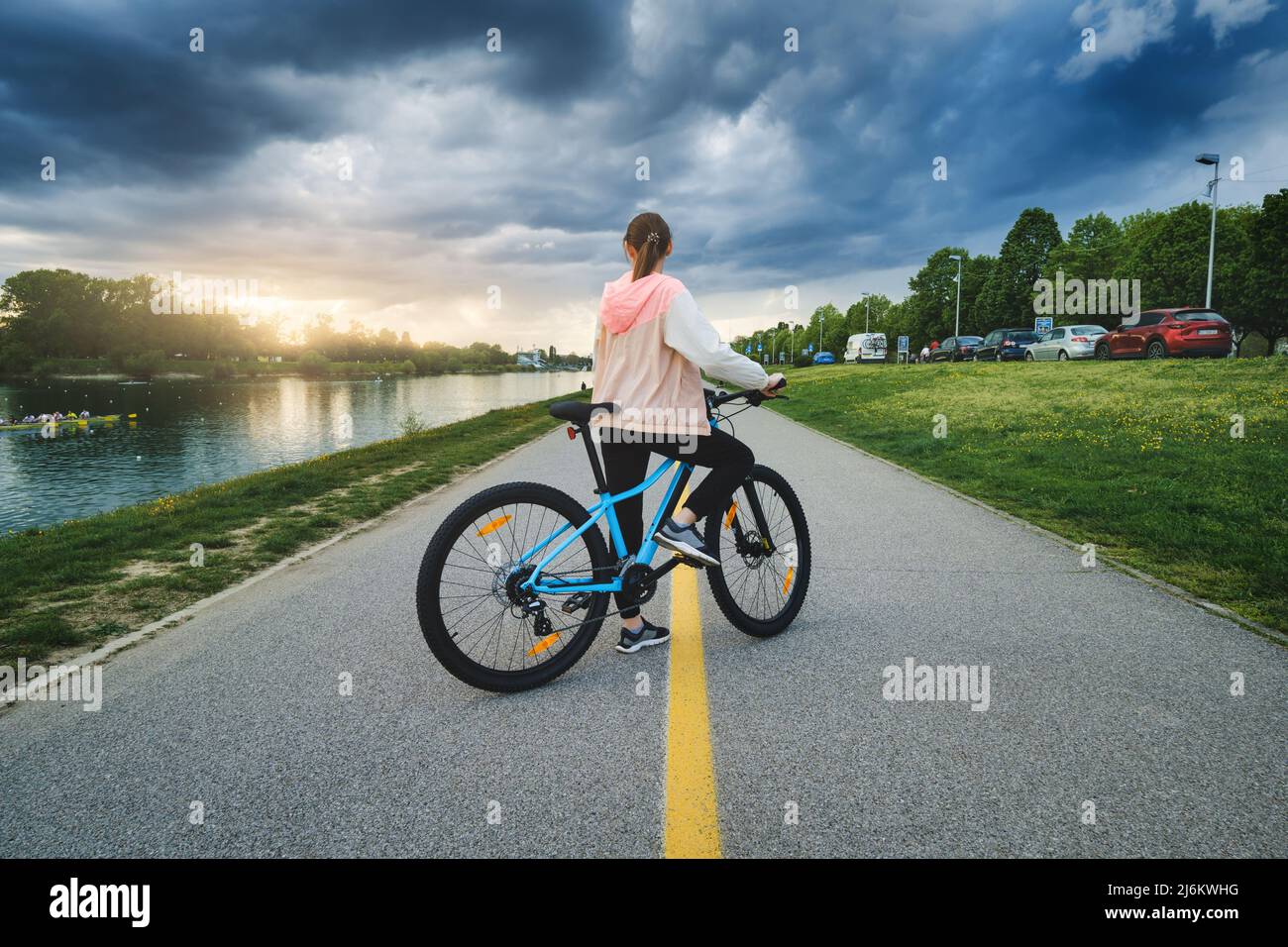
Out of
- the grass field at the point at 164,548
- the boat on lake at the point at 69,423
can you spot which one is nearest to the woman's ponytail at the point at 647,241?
the grass field at the point at 164,548

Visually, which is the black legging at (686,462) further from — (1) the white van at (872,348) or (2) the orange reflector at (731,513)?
(1) the white van at (872,348)

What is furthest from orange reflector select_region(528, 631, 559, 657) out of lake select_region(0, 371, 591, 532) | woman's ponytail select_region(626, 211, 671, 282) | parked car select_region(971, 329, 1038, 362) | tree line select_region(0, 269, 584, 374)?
tree line select_region(0, 269, 584, 374)

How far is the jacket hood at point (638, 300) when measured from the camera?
348 centimetres

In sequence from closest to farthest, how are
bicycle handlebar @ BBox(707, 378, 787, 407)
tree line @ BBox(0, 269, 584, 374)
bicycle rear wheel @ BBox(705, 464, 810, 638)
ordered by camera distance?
bicycle handlebar @ BBox(707, 378, 787, 407), bicycle rear wheel @ BBox(705, 464, 810, 638), tree line @ BBox(0, 269, 584, 374)

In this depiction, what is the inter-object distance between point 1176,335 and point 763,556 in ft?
78.9

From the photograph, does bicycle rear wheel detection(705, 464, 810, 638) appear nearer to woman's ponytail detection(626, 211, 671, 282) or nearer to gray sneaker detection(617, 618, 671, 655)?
gray sneaker detection(617, 618, 671, 655)

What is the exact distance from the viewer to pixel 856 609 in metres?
4.71

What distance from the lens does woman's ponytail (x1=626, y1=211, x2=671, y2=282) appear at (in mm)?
3568

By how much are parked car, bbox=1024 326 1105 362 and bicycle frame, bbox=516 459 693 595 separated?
29505 mm

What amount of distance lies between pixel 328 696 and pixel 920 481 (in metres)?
8.71

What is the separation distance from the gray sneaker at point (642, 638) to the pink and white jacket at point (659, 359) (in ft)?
4.00

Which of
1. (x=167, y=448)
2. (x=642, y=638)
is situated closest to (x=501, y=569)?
(x=642, y=638)
